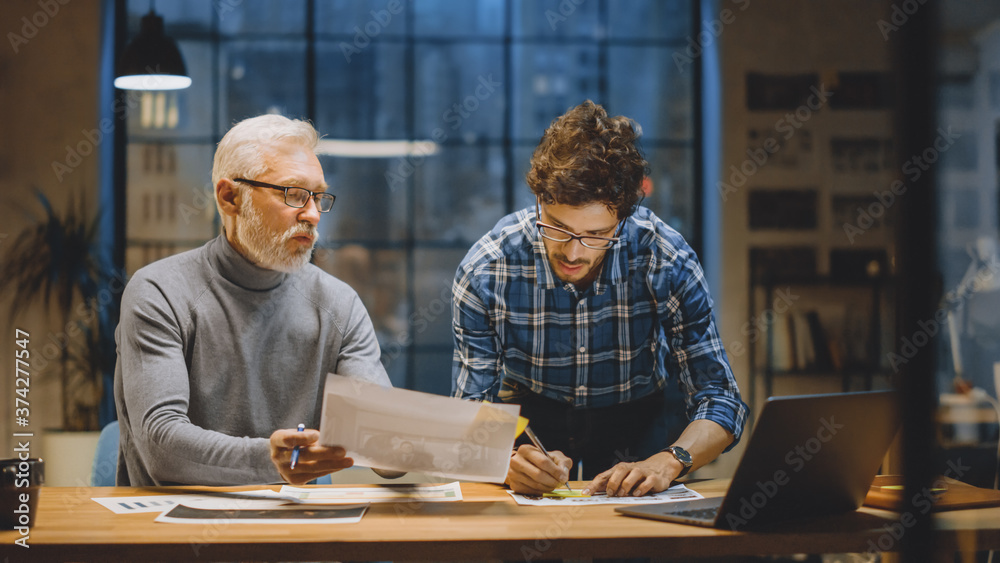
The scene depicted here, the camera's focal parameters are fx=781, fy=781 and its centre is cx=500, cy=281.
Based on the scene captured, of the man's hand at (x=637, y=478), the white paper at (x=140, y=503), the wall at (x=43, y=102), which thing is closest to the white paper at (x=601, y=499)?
the man's hand at (x=637, y=478)

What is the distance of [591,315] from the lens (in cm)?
199

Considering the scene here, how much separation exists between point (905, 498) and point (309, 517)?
98 cm

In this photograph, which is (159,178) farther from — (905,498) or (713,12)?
(905,498)

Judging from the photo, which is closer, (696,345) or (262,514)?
(262,514)

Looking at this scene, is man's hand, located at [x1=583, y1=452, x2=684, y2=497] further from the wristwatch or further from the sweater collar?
the sweater collar

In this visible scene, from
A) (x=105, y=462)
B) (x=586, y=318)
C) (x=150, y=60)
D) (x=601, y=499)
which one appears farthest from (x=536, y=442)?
(x=150, y=60)

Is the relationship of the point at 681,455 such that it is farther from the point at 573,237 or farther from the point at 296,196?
the point at 296,196

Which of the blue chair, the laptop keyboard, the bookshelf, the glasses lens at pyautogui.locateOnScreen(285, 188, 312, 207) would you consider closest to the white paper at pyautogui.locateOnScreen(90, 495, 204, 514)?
the blue chair

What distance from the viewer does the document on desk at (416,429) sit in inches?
51.6

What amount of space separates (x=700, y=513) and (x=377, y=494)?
2.07 ft

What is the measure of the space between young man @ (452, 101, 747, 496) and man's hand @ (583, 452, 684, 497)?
0.37 ft

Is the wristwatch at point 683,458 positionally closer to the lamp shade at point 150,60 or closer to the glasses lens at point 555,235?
the glasses lens at point 555,235

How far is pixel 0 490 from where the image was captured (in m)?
1.24

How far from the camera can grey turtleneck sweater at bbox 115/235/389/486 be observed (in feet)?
5.45
